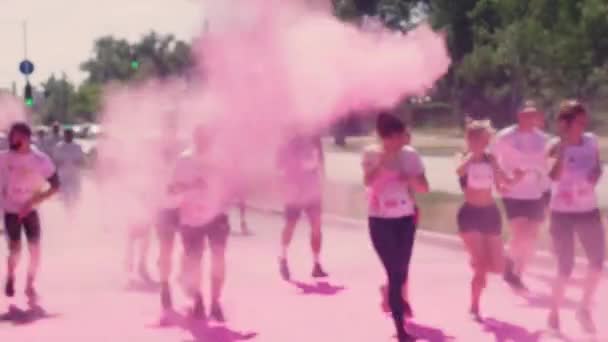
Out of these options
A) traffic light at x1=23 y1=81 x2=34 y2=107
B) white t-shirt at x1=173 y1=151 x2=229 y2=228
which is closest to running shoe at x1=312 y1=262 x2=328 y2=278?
white t-shirt at x1=173 y1=151 x2=229 y2=228

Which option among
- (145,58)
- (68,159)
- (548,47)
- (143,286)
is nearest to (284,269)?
(143,286)

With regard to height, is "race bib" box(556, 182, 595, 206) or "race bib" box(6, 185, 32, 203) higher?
"race bib" box(556, 182, 595, 206)

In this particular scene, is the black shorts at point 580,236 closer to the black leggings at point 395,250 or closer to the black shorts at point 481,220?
the black shorts at point 481,220

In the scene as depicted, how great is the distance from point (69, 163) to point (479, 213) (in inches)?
408

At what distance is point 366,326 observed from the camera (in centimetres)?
856

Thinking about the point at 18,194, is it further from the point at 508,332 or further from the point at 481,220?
the point at 508,332

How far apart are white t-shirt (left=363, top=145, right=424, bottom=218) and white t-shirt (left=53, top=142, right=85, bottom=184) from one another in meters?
10.6

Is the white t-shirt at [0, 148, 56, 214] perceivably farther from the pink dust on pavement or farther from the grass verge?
the grass verge

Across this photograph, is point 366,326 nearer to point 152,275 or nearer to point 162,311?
point 162,311

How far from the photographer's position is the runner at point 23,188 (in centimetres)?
991

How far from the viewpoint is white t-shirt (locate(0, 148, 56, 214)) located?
32.5 feet

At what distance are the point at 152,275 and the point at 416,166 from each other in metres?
4.87

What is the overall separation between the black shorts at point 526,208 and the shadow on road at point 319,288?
1806mm

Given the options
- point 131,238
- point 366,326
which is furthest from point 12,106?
point 366,326
